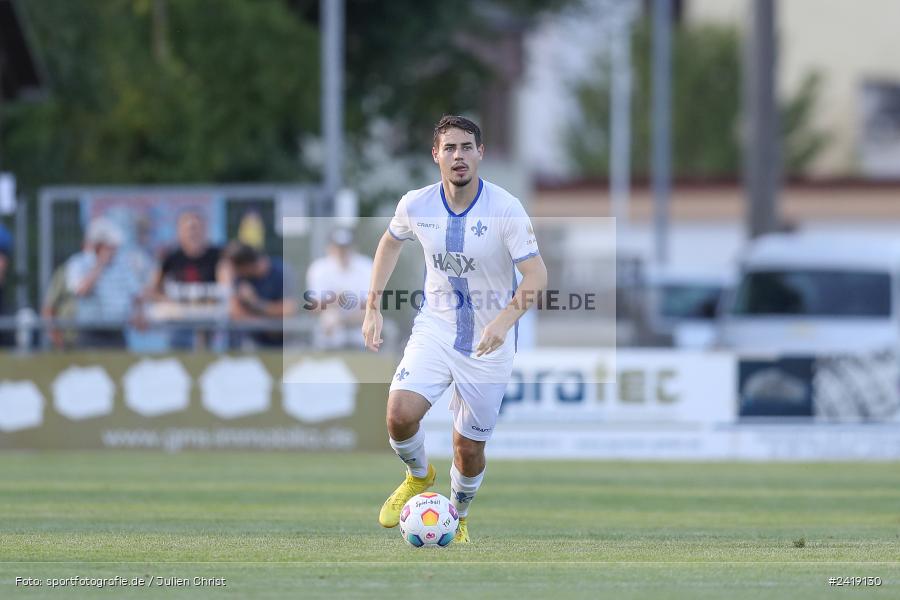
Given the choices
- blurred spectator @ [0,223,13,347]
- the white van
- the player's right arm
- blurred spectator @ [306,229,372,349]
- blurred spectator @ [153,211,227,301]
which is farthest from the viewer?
the white van

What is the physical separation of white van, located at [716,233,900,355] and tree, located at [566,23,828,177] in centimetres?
3525

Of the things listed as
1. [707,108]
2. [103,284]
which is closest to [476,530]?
[103,284]

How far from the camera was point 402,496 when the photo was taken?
Answer: 11.6 meters

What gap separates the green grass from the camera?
31.1 feet

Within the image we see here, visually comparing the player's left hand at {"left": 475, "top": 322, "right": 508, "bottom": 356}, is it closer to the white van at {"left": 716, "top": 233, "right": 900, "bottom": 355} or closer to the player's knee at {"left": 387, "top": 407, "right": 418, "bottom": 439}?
the player's knee at {"left": 387, "top": 407, "right": 418, "bottom": 439}

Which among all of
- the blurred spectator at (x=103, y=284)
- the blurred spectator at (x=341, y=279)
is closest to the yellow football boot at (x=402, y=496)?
the blurred spectator at (x=341, y=279)

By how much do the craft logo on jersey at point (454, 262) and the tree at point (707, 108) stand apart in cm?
4967

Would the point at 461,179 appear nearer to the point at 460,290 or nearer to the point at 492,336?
the point at 460,290

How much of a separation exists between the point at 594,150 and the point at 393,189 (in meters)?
30.7

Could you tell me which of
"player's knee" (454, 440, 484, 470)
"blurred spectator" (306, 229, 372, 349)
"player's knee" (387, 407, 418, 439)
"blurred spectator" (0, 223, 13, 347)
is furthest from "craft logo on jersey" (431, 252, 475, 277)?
"blurred spectator" (0, 223, 13, 347)

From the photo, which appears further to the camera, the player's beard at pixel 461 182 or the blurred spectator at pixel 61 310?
the blurred spectator at pixel 61 310

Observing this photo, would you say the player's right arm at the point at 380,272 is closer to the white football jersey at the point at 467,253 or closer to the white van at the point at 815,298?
the white football jersey at the point at 467,253

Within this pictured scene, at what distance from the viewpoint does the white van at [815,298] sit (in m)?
24.3

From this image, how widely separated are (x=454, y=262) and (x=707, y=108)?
51640mm
